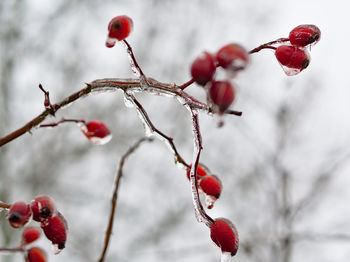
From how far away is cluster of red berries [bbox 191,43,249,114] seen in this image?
0.68 m

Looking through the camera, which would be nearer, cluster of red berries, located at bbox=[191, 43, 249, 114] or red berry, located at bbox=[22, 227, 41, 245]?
cluster of red berries, located at bbox=[191, 43, 249, 114]

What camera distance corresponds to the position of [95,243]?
26.3ft

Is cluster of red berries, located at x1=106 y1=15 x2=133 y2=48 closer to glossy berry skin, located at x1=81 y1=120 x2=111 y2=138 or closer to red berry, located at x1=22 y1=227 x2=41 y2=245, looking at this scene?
glossy berry skin, located at x1=81 y1=120 x2=111 y2=138

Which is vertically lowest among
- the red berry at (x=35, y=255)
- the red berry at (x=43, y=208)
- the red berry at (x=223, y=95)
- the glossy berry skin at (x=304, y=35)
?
the red berry at (x=35, y=255)

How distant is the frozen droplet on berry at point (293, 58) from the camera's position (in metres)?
1.01

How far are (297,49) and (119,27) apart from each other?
46 cm

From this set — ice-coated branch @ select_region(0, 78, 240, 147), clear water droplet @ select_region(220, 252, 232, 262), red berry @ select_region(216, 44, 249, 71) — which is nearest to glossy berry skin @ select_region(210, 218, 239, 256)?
clear water droplet @ select_region(220, 252, 232, 262)

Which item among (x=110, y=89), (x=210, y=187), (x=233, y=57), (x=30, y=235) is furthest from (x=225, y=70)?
(x=30, y=235)

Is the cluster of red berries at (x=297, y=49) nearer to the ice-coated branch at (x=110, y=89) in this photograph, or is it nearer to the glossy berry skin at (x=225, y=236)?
the ice-coated branch at (x=110, y=89)

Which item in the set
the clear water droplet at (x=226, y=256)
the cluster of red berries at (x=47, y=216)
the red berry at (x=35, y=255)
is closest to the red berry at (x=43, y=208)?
the cluster of red berries at (x=47, y=216)

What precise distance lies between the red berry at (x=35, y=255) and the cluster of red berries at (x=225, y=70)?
2.00 feet

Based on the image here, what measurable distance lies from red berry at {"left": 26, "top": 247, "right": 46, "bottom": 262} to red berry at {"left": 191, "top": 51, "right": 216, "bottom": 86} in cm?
61

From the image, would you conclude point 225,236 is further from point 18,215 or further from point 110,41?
point 110,41

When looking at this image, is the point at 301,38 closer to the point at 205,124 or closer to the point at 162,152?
the point at 205,124
